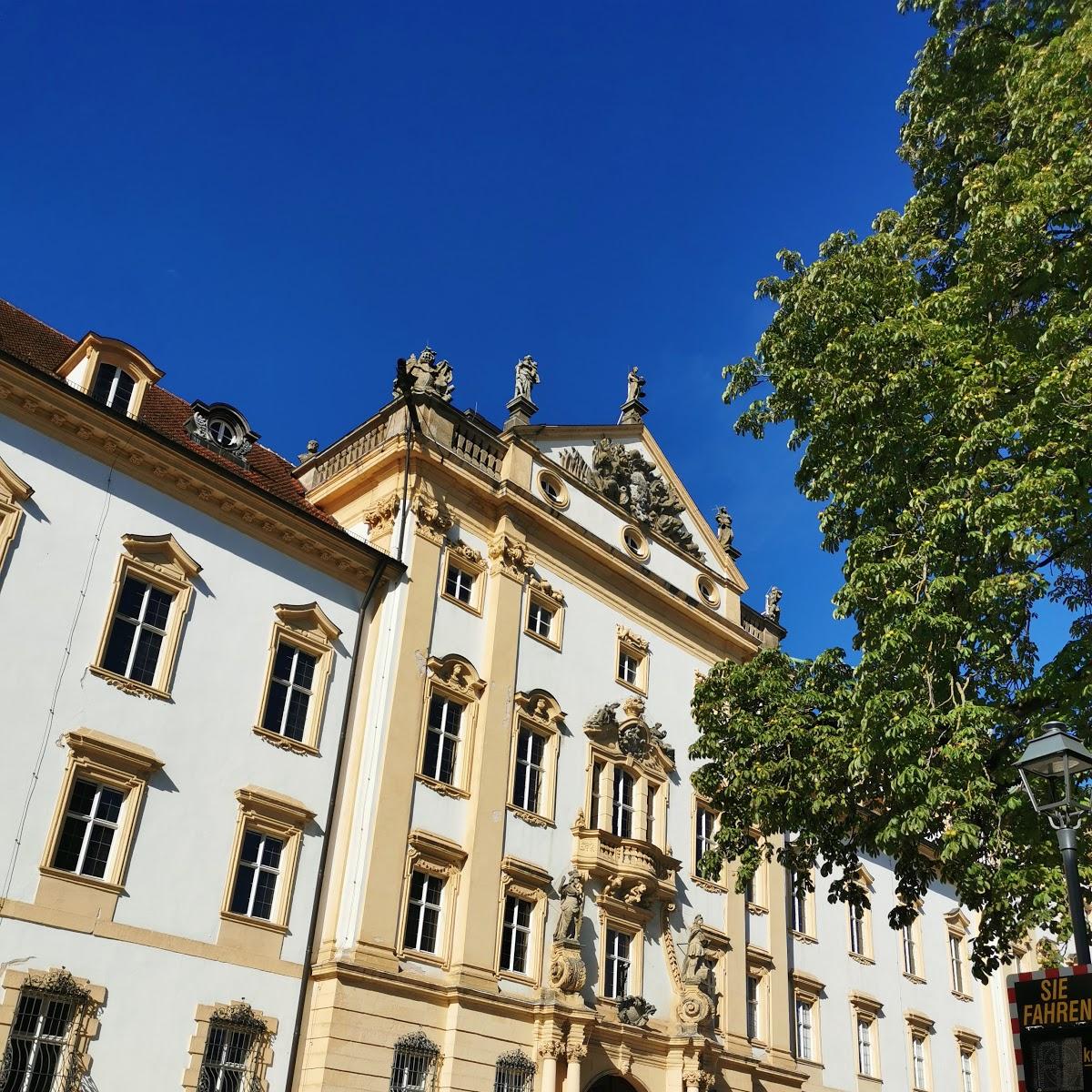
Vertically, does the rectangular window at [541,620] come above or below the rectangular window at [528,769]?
above

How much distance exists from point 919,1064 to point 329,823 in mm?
24654

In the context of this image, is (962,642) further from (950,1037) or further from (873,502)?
(950,1037)

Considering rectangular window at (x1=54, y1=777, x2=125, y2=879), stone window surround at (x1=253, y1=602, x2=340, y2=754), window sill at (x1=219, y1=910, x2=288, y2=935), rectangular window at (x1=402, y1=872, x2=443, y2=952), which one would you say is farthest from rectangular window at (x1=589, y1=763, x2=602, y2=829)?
rectangular window at (x1=54, y1=777, x2=125, y2=879)

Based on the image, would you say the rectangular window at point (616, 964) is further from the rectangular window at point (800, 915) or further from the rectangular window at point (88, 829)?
the rectangular window at point (88, 829)

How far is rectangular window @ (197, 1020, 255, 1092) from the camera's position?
18.6 meters

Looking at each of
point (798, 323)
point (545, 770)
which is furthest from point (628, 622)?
point (798, 323)

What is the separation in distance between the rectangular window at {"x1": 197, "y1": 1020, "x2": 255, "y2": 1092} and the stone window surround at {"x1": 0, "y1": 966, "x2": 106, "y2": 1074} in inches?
80.9

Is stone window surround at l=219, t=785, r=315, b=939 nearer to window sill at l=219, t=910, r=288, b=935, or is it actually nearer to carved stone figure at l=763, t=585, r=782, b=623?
window sill at l=219, t=910, r=288, b=935

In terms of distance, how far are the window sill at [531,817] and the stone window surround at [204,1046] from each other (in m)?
6.96

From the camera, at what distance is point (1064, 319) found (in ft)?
51.9

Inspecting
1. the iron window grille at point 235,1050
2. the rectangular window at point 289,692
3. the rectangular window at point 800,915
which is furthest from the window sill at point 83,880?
the rectangular window at point 800,915

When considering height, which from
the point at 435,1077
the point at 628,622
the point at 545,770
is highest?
the point at 628,622

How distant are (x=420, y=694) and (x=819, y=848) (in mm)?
9005

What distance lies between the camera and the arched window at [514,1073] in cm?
2220
